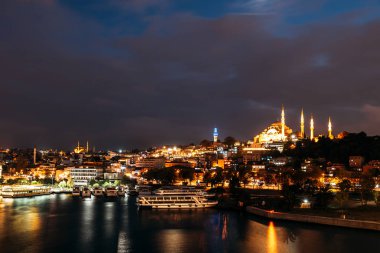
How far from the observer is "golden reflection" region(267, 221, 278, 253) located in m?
12.2

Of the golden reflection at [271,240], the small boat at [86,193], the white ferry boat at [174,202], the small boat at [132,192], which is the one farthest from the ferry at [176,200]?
the small boat at [132,192]

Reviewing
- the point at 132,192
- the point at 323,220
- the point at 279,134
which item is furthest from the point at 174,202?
the point at 279,134

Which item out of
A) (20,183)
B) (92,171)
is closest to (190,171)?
(92,171)

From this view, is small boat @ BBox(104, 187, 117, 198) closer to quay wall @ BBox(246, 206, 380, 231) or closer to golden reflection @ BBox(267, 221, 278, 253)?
quay wall @ BBox(246, 206, 380, 231)

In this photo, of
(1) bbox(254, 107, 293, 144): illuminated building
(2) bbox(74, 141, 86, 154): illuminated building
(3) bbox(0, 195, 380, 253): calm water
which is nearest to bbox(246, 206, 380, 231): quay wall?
(3) bbox(0, 195, 380, 253): calm water

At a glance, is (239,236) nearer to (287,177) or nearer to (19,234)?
(19,234)

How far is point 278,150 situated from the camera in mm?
47031

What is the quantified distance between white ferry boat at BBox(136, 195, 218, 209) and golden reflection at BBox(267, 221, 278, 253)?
21.6ft

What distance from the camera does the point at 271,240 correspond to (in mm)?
13188

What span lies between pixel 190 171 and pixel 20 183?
44.6 feet

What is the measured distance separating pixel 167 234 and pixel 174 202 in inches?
295

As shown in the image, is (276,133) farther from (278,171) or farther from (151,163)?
(278,171)

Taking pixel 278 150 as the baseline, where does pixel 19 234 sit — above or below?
below

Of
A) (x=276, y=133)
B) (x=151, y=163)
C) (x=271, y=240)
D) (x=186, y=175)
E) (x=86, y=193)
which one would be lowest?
(x=271, y=240)
